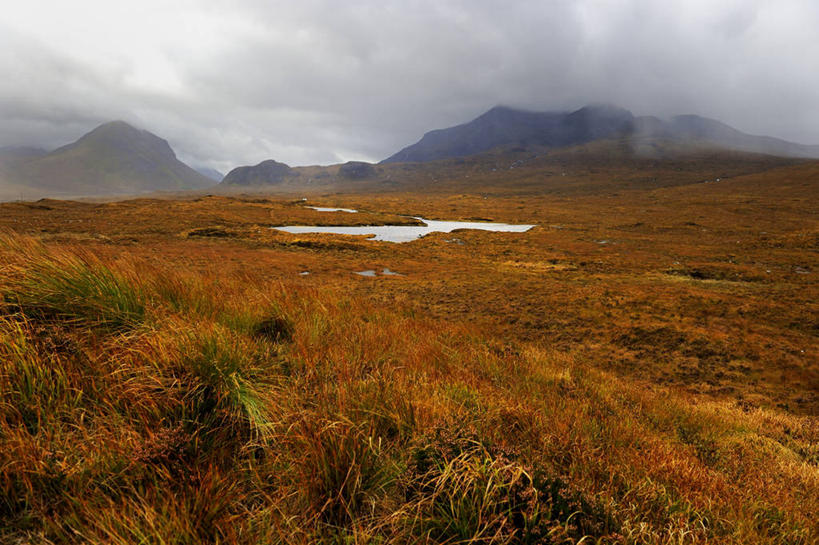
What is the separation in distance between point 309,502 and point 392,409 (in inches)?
32.8

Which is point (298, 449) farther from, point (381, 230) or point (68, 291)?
point (381, 230)

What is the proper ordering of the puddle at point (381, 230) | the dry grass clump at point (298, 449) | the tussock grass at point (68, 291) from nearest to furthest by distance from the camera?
the dry grass clump at point (298, 449), the tussock grass at point (68, 291), the puddle at point (381, 230)

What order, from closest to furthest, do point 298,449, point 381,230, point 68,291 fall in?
point 298,449 < point 68,291 < point 381,230

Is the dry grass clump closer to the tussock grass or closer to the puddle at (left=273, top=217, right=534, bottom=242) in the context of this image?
the tussock grass

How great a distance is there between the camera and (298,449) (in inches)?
75.9

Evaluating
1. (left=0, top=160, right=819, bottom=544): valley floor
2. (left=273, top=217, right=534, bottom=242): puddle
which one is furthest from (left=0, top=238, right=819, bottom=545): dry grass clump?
(left=273, top=217, right=534, bottom=242): puddle

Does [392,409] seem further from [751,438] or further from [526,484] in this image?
[751,438]

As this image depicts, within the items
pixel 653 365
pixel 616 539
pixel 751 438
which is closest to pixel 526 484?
pixel 616 539

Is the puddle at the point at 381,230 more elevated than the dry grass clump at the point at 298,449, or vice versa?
the dry grass clump at the point at 298,449

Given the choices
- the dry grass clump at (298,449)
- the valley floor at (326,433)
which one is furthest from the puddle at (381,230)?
the dry grass clump at (298,449)

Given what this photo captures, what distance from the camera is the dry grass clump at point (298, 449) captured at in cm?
151

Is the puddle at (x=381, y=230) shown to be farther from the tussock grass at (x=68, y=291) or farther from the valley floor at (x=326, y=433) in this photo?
the tussock grass at (x=68, y=291)

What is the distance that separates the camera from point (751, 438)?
400 centimetres

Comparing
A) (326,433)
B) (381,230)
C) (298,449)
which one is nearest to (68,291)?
(298,449)
